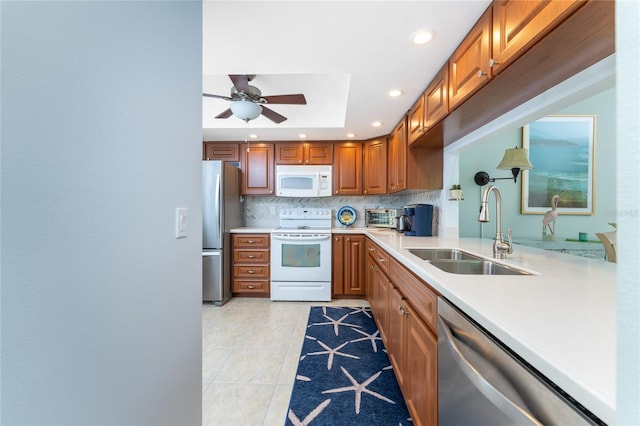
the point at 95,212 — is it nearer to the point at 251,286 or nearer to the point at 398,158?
the point at 398,158

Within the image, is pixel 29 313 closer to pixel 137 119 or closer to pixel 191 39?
pixel 137 119

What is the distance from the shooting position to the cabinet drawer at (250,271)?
334cm

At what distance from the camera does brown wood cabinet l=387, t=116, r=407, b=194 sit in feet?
8.36

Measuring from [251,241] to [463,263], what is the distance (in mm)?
2613

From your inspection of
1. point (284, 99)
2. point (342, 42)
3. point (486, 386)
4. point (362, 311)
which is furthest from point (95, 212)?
point (362, 311)

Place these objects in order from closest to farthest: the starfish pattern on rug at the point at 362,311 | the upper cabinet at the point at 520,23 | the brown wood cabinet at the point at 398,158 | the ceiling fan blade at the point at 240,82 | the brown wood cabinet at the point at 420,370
A: the upper cabinet at the point at 520,23, the brown wood cabinet at the point at 420,370, the ceiling fan blade at the point at 240,82, the brown wood cabinet at the point at 398,158, the starfish pattern on rug at the point at 362,311

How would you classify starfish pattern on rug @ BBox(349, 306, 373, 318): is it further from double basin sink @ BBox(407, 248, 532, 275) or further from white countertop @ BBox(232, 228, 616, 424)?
white countertop @ BBox(232, 228, 616, 424)

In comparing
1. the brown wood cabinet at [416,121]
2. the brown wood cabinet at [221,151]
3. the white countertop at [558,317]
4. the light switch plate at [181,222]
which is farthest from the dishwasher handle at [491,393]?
the brown wood cabinet at [221,151]

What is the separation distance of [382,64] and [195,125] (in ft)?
4.30

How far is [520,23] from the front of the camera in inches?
37.2

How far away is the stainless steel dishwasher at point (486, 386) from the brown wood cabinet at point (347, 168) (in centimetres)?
272

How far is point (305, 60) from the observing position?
163 cm

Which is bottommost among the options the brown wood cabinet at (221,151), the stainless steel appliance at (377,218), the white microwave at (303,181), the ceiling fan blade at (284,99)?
the stainless steel appliance at (377,218)

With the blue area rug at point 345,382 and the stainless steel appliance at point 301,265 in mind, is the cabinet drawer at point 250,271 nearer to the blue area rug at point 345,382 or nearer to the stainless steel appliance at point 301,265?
the stainless steel appliance at point 301,265
